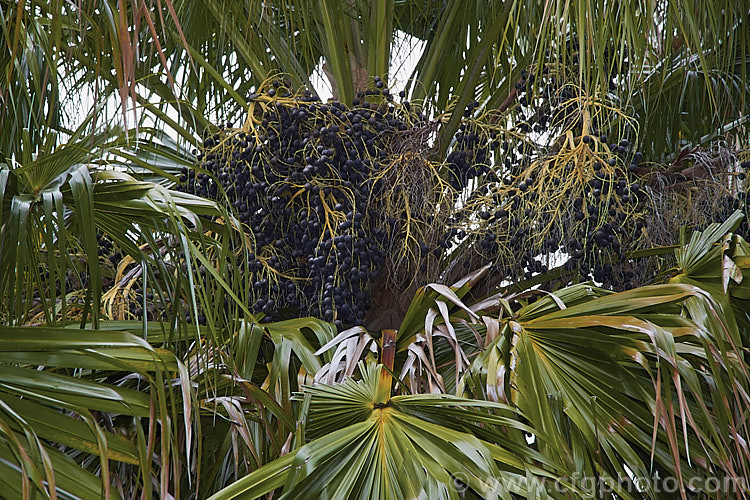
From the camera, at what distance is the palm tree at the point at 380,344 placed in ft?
4.33

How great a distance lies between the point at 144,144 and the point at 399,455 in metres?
1.51

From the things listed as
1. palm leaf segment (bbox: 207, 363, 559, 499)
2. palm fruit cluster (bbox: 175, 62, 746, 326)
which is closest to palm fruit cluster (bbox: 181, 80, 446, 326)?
palm fruit cluster (bbox: 175, 62, 746, 326)

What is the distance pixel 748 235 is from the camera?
85.4 inches

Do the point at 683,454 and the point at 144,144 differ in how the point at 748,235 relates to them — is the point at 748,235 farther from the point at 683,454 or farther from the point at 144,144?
the point at 144,144

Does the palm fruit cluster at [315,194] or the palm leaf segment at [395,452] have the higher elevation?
the palm fruit cluster at [315,194]

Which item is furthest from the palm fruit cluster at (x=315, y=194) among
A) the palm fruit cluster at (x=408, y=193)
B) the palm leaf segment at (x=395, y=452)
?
the palm leaf segment at (x=395, y=452)

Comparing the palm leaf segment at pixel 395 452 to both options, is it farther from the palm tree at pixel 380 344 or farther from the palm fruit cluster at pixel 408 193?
the palm fruit cluster at pixel 408 193

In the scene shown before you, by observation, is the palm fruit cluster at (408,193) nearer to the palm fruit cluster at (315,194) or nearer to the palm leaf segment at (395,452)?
the palm fruit cluster at (315,194)

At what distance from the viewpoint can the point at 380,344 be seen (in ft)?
6.25

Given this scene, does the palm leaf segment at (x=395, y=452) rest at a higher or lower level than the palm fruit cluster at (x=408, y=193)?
lower

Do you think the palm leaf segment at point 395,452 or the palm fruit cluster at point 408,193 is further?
the palm fruit cluster at point 408,193

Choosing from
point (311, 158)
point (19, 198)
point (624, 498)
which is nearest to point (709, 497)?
point (624, 498)

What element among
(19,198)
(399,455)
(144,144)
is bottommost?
(399,455)

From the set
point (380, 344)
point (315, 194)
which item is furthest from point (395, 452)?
point (315, 194)
